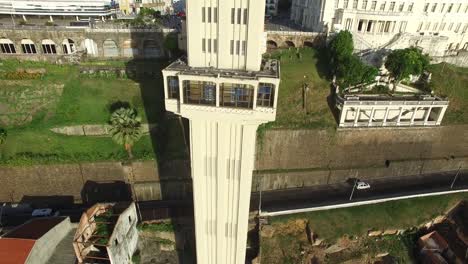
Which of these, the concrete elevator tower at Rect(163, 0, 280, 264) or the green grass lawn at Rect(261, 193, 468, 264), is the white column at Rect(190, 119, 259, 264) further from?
the green grass lawn at Rect(261, 193, 468, 264)

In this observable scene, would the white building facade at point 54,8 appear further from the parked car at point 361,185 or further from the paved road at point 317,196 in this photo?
the parked car at point 361,185

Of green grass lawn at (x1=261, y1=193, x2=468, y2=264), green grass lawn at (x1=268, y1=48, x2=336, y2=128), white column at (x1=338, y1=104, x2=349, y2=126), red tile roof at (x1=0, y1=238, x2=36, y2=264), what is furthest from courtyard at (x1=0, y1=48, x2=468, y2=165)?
red tile roof at (x1=0, y1=238, x2=36, y2=264)

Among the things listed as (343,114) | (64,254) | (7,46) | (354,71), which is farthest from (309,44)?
(7,46)

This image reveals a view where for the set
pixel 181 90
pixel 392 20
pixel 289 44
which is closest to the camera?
pixel 181 90

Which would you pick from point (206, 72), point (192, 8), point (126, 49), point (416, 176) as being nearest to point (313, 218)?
point (416, 176)

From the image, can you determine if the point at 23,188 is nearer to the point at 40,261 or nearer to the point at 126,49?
the point at 40,261

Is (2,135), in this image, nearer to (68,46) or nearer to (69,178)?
(69,178)

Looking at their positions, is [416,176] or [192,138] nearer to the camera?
[192,138]
